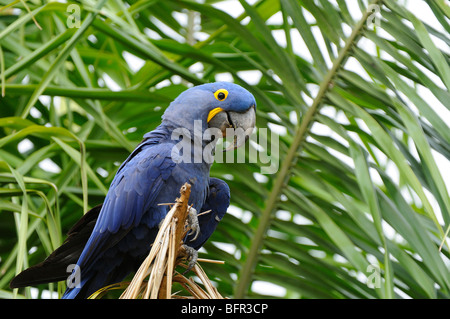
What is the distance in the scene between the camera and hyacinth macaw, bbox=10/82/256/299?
1.11 m

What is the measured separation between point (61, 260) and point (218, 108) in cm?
55

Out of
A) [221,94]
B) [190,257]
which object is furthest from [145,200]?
[221,94]

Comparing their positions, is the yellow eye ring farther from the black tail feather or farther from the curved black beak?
the black tail feather

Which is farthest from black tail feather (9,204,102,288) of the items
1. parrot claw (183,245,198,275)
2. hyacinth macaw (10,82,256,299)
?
parrot claw (183,245,198,275)

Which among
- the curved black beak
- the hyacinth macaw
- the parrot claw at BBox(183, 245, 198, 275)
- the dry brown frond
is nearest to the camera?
the dry brown frond

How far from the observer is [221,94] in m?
1.28

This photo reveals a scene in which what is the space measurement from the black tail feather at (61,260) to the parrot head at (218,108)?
12.9 inches

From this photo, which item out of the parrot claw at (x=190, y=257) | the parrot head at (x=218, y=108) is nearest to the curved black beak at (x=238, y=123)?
the parrot head at (x=218, y=108)

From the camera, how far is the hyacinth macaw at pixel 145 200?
3.63 feet

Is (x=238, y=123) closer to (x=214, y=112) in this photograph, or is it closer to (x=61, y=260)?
(x=214, y=112)

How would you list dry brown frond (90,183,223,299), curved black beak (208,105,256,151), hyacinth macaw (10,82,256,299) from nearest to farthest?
dry brown frond (90,183,223,299)
hyacinth macaw (10,82,256,299)
curved black beak (208,105,256,151)

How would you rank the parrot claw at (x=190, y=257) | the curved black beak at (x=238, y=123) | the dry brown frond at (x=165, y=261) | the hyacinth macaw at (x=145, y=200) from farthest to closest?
the curved black beak at (x=238, y=123)
the hyacinth macaw at (x=145, y=200)
the parrot claw at (x=190, y=257)
the dry brown frond at (x=165, y=261)

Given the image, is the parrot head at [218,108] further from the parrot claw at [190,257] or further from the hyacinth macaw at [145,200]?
the parrot claw at [190,257]
